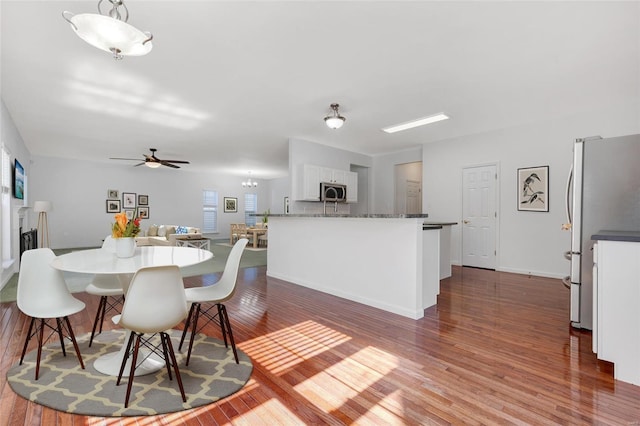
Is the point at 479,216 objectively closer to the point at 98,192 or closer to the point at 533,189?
the point at 533,189

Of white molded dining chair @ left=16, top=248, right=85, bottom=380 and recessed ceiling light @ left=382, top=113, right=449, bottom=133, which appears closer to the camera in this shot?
white molded dining chair @ left=16, top=248, right=85, bottom=380

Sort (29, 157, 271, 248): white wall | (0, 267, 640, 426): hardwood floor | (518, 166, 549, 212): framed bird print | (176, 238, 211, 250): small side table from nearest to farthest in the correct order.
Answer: (0, 267, 640, 426): hardwood floor → (518, 166, 549, 212): framed bird print → (176, 238, 211, 250): small side table → (29, 157, 271, 248): white wall

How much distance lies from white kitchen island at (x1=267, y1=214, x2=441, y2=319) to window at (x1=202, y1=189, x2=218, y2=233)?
748cm

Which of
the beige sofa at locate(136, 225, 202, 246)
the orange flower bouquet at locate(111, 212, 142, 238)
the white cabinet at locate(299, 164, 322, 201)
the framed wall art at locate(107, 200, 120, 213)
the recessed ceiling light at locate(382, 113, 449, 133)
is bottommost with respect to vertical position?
the beige sofa at locate(136, 225, 202, 246)

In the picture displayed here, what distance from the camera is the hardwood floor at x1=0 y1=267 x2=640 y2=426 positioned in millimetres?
1634

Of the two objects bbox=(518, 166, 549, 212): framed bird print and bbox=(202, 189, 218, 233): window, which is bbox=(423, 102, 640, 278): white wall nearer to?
bbox=(518, 166, 549, 212): framed bird print

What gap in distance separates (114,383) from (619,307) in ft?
10.9

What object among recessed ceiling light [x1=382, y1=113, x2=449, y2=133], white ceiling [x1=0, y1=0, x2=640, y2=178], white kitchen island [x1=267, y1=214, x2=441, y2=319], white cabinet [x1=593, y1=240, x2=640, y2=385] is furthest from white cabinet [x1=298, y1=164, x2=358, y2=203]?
white cabinet [x1=593, y1=240, x2=640, y2=385]

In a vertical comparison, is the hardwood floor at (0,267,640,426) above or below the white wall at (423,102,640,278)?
below

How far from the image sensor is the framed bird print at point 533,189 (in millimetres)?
4938

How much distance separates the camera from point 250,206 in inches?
499

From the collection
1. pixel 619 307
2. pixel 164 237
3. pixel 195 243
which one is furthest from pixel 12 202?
pixel 619 307

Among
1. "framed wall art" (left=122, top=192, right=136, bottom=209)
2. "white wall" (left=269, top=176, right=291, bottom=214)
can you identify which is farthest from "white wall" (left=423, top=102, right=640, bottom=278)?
"framed wall art" (left=122, top=192, right=136, bottom=209)

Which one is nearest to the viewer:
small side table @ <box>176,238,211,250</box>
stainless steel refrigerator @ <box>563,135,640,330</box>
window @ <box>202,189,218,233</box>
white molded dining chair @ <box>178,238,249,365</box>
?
white molded dining chair @ <box>178,238,249,365</box>
